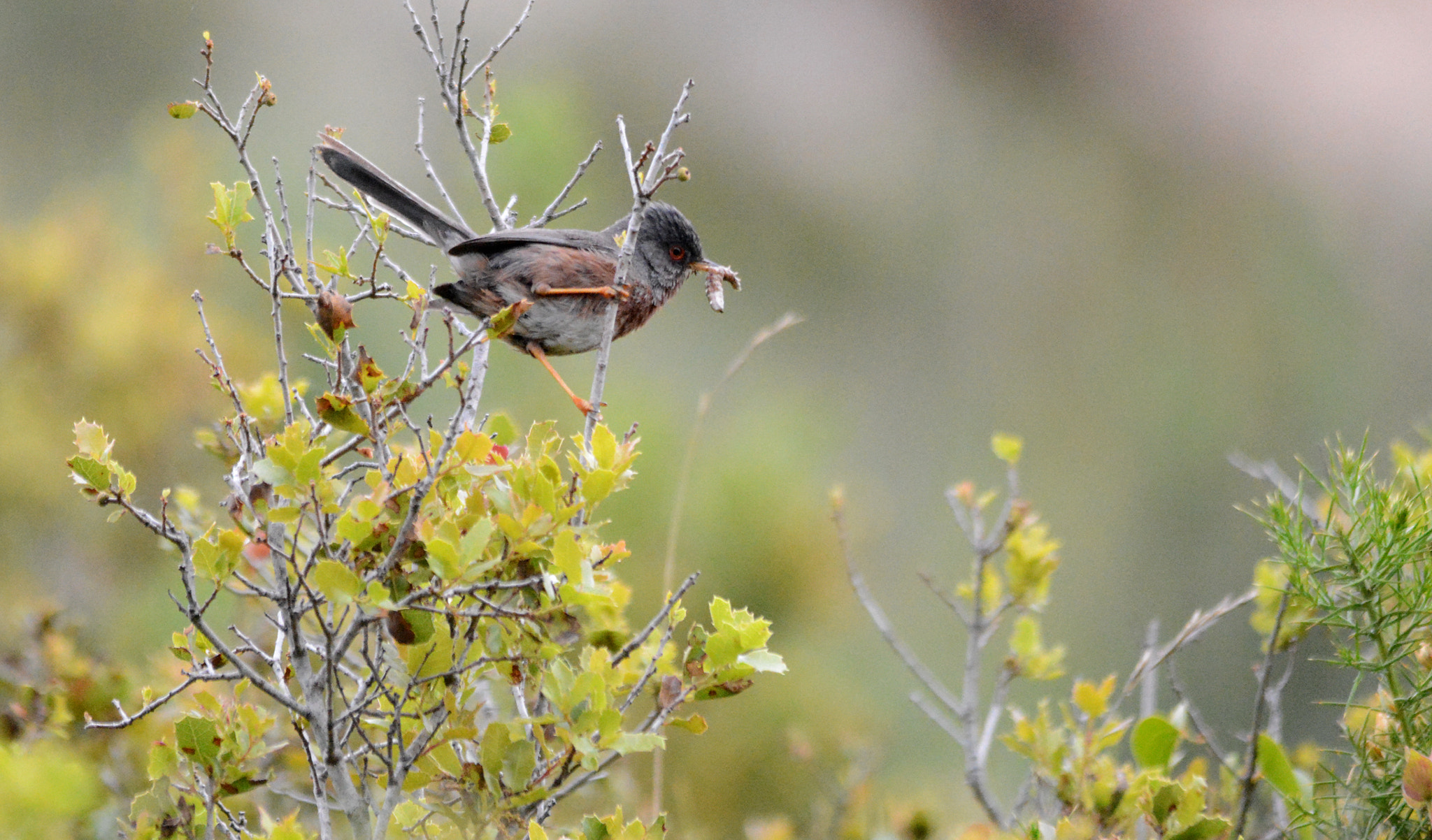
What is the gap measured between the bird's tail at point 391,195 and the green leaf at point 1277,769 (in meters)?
2.08

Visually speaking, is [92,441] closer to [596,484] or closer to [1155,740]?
[596,484]

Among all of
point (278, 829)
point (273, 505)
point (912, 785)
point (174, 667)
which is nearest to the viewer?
point (278, 829)

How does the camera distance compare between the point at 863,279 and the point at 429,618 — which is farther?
the point at 863,279

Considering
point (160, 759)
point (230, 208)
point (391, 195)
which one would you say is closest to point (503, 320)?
point (230, 208)

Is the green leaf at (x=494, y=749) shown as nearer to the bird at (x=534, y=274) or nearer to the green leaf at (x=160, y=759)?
the green leaf at (x=160, y=759)

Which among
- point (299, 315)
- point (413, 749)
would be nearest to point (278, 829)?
point (413, 749)

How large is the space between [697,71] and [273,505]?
9.90 meters

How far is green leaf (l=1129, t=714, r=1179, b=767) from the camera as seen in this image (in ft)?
6.16

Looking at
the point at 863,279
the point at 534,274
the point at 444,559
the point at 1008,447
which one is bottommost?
the point at 444,559

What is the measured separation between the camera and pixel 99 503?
4.72 ft

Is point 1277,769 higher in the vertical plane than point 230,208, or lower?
lower

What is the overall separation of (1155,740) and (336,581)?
144cm

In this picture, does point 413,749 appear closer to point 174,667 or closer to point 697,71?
point 174,667

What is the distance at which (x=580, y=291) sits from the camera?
260 cm
